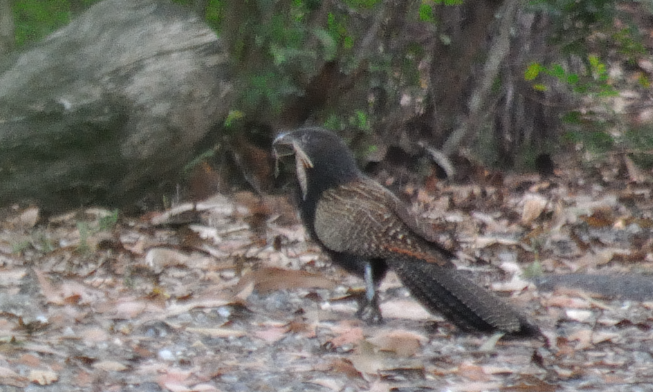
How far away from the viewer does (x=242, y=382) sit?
11.6 ft

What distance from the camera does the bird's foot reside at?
4359 millimetres

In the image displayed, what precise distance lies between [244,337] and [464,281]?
0.92 metres

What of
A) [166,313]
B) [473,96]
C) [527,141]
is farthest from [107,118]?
[527,141]

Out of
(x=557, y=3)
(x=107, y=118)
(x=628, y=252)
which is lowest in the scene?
(x=628, y=252)

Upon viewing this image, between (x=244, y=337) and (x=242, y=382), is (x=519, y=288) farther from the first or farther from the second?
(x=242, y=382)

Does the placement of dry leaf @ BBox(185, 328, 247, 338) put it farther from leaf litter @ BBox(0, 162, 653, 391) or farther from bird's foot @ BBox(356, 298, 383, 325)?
bird's foot @ BBox(356, 298, 383, 325)

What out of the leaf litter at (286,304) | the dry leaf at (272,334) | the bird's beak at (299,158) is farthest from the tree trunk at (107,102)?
the dry leaf at (272,334)

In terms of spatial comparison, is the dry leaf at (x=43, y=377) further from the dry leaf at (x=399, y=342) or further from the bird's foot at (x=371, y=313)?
the bird's foot at (x=371, y=313)

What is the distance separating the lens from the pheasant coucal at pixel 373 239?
13.0 ft

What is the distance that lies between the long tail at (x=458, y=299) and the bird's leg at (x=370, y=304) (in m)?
0.21

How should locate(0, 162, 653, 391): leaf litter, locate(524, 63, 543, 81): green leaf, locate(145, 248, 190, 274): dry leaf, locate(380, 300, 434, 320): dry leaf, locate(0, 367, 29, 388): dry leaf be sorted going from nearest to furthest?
locate(0, 367, 29, 388): dry leaf → locate(0, 162, 653, 391): leaf litter → locate(380, 300, 434, 320): dry leaf → locate(145, 248, 190, 274): dry leaf → locate(524, 63, 543, 81): green leaf

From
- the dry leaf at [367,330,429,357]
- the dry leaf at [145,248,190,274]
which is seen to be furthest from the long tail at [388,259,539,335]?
the dry leaf at [145,248,190,274]

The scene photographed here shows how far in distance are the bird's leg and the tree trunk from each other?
2110mm

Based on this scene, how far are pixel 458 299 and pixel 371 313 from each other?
1.72 feet
